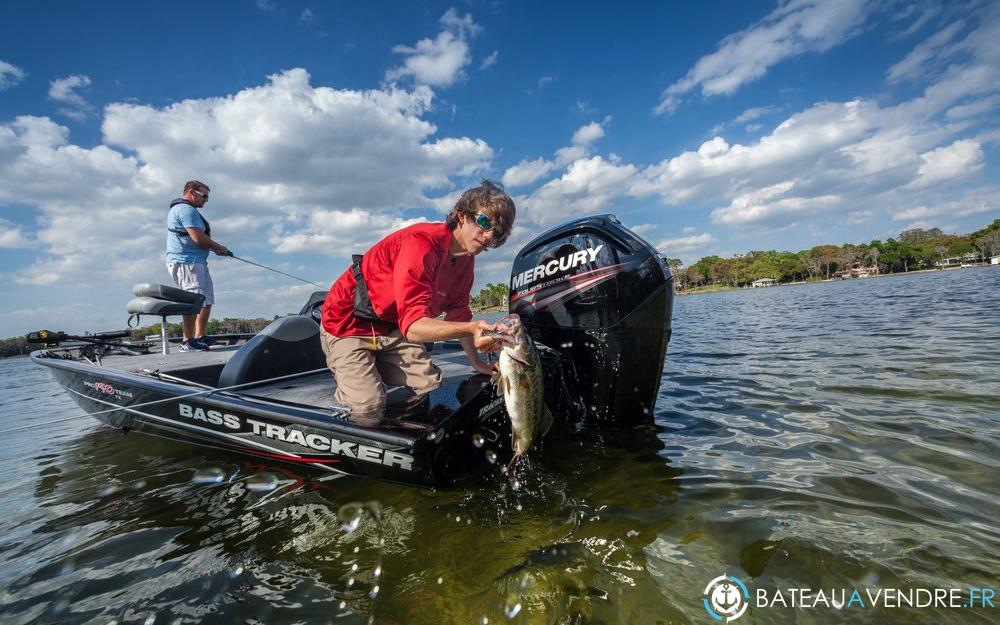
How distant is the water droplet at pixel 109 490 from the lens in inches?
150

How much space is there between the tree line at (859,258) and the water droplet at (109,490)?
4300 inches

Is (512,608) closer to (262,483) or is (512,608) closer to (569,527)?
(569,527)

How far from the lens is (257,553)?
2607 mm

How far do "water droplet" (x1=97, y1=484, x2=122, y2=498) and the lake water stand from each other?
0.02 meters

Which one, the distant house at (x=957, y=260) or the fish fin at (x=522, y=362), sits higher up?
the distant house at (x=957, y=260)

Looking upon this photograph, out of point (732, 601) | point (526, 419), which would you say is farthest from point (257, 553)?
point (732, 601)

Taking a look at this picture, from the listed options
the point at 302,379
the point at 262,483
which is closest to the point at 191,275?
the point at 302,379

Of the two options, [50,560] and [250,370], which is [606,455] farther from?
[50,560]

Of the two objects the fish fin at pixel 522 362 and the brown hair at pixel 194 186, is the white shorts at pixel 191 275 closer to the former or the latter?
the brown hair at pixel 194 186

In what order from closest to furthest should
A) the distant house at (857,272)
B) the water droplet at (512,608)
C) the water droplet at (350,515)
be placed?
the water droplet at (512,608)
the water droplet at (350,515)
the distant house at (857,272)

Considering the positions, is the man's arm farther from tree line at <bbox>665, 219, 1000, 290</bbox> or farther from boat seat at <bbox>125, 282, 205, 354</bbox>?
tree line at <bbox>665, 219, 1000, 290</bbox>

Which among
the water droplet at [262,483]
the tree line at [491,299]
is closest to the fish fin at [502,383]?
the water droplet at [262,483]

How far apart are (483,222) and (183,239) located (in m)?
6.14

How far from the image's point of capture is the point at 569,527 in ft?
8.63
